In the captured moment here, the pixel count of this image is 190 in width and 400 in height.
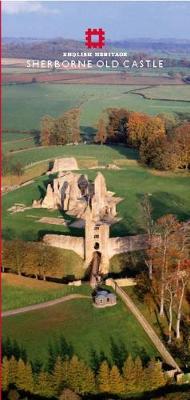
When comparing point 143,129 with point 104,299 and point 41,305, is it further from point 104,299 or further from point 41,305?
point 41,305

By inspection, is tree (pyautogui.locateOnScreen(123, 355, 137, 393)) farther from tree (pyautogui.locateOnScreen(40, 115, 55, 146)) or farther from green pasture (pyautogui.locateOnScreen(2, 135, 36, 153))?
tree (pyautogui.locateOnScreen(40, 115, 55, 146))

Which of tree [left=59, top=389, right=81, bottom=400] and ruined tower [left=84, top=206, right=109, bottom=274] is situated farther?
ruined tower [left=84, top=206, right=109, bottom=274]

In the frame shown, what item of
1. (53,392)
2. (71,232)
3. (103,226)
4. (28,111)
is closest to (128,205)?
(71,232)

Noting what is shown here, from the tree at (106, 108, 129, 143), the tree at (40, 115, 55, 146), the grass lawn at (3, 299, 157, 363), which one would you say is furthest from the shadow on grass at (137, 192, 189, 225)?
the tree at (40, 115, 55, 146)

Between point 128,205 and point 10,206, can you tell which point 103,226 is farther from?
point 10,206

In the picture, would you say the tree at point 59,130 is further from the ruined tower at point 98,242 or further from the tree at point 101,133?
the ruined tower at point 98,242

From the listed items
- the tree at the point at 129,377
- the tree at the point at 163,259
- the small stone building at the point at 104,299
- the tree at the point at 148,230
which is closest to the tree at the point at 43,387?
the tree at the point at 129,377
